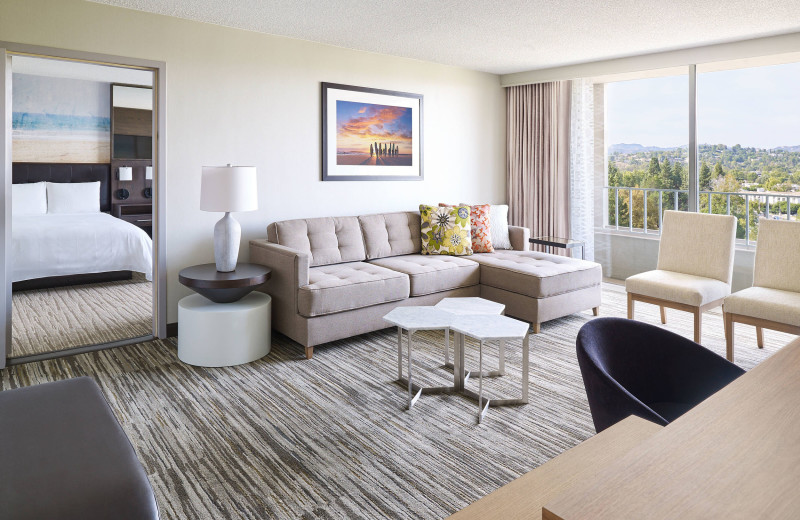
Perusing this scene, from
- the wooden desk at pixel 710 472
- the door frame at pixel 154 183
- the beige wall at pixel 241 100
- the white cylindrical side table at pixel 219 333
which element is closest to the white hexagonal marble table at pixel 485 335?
the white cylindrical side table at pixel 219 333

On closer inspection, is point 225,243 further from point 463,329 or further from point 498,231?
point 498,231

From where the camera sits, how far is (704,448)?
32.9 inches

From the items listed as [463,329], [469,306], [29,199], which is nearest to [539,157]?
[469,306]

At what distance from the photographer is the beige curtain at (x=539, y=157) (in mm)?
6008

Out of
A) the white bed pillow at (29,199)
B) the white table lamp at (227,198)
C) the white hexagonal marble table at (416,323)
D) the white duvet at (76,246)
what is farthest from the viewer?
the white bed pillow at (29,199)

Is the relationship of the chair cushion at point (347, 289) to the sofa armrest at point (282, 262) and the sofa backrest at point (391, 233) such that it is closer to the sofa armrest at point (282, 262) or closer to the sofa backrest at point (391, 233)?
the sofa armrest at point (282, 262)

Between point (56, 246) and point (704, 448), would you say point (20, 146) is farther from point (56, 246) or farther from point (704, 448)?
point (704, 448)

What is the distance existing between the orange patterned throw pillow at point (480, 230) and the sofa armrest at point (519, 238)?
0.30 metres

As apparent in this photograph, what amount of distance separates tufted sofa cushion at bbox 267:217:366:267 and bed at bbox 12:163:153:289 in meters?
1.49

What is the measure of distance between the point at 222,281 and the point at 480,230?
257 centimetres

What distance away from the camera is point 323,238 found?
180 inches

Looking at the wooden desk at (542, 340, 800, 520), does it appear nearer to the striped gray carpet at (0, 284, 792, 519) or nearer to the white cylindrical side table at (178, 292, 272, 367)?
the striped gray carpet at (0, 284, 792, 519)

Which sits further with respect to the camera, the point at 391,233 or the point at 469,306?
the point at 391,233

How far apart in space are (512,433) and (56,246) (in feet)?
13.2
